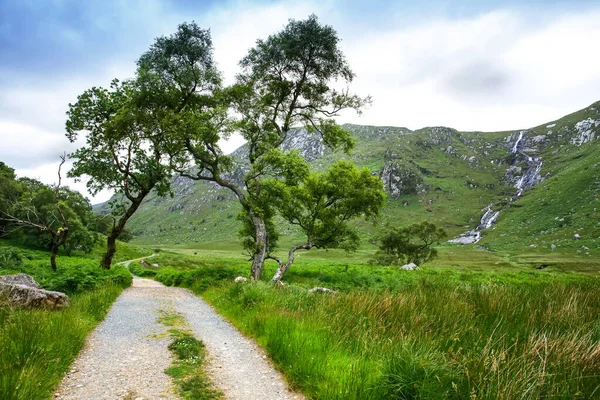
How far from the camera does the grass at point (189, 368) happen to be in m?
5.88

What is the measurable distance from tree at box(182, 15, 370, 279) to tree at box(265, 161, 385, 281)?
3.25 metres

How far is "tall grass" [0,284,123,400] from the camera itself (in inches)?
195

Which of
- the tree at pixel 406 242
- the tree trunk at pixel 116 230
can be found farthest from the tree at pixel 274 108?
the tree at pixel 406 242

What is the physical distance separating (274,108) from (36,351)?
22939mm

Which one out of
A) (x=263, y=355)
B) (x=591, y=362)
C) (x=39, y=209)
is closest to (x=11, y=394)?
(x=263, y=355)

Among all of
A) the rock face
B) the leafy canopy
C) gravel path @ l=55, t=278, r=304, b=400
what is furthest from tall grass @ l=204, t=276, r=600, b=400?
the leafy canopy

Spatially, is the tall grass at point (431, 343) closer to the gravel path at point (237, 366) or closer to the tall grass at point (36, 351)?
the gravel path at point (237, 366)

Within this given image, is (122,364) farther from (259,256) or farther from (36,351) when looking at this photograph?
(259,256)

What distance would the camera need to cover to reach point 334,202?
29.8 metres

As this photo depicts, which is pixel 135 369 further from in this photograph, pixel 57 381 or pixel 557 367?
pixel 557 367

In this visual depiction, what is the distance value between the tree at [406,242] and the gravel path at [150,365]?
61407 millimetres

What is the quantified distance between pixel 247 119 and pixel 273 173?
5688 mm

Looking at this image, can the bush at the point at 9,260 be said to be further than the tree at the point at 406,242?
No

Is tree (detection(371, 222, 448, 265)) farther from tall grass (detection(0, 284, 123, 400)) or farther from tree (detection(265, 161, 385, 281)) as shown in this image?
tall grass (detection(0, 284, 123, 400))
